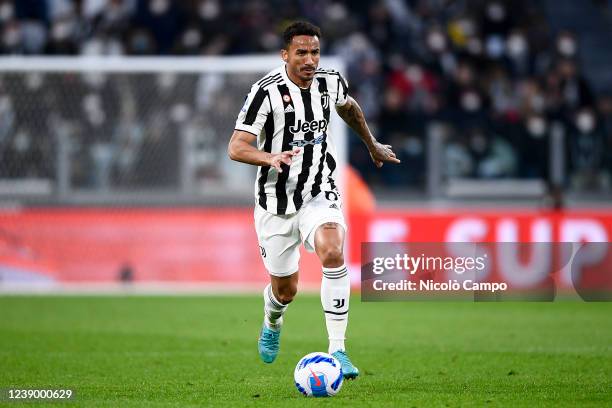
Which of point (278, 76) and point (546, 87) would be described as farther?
point (546, 87)

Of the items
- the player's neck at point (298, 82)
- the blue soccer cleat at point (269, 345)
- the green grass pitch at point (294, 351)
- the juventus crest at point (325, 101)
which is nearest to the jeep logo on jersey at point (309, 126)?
the juventus crest at point (325, 101)

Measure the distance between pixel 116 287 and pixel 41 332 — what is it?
567cm

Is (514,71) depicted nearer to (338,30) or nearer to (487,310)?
(338,30)

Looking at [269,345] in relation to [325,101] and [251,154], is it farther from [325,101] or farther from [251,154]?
[325,101]

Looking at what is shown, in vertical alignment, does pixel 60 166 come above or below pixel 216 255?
above

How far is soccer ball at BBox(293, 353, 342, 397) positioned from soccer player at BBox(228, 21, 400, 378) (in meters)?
0.31

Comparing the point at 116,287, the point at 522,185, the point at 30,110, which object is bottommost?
the point at 116,287

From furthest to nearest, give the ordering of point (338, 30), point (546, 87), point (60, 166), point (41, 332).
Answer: point (338, 30) → point (546, 87) → point (60, 166) → point (41, 332)

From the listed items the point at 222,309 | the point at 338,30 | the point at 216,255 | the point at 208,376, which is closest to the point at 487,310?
the point at 222,309

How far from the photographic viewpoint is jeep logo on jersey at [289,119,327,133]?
313 inches

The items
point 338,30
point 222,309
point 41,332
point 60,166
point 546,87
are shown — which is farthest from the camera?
point 338,30

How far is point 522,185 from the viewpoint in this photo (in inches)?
684

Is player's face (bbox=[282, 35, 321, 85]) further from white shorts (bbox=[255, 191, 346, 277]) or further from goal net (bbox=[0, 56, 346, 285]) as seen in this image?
goal net (bbox=[0, 56, 346, 285])

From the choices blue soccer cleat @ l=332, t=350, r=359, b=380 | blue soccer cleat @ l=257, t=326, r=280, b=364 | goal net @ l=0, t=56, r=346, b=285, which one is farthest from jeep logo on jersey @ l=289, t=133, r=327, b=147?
goal net @ l=0, t=56, r=346, b=285
